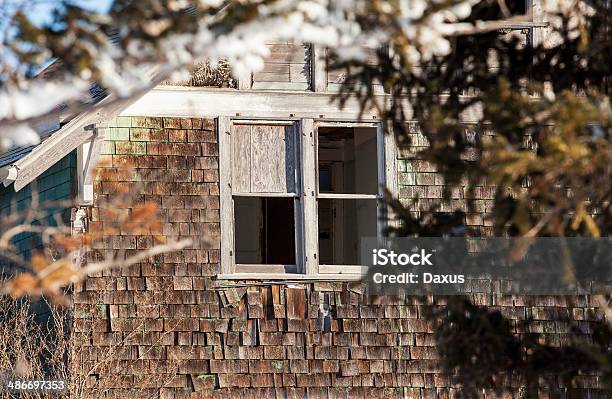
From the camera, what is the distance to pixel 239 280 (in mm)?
11945

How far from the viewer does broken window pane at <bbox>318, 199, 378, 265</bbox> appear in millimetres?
16719

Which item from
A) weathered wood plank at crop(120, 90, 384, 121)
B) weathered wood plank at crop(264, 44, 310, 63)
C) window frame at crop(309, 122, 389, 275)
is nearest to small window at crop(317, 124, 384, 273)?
window frame at crop(309, 122, 389, 275)

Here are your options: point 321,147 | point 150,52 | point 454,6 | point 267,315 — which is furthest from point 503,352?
point 321,147

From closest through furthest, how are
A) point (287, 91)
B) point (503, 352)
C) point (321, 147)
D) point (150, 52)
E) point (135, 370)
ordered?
point (150, 52), point (503, 352), point (135, 370), point (287, 91), point (321, 147)

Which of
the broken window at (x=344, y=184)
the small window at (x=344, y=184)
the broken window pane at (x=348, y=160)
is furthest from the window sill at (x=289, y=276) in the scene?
the broken window pane at (x=348, y=160)

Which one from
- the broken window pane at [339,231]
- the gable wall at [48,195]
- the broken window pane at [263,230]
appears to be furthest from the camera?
the broken window pane at [263,230]

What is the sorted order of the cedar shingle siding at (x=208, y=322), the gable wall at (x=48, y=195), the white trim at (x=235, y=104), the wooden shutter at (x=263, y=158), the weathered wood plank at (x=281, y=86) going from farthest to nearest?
the weathered wood plank at (x=281, y=86) → the wooden shutter at (x=263, y=158) → the white trim at (x=235, y=104) → the gable wall at (x=48, y=195) → the cedar shingle siding at (x=208, y=322)

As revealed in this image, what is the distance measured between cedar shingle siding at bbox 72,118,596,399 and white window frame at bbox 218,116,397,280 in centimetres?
10

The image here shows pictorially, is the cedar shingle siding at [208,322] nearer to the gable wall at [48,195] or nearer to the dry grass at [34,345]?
the dry grass at [34,345]

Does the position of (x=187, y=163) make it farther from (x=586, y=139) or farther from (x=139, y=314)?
(x=586, y=139)

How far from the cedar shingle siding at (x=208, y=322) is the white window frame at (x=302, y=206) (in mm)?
100

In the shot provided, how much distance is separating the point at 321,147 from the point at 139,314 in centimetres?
620

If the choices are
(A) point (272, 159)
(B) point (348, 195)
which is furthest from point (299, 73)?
(B) point (348, 195)

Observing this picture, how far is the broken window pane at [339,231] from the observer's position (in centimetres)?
1672
